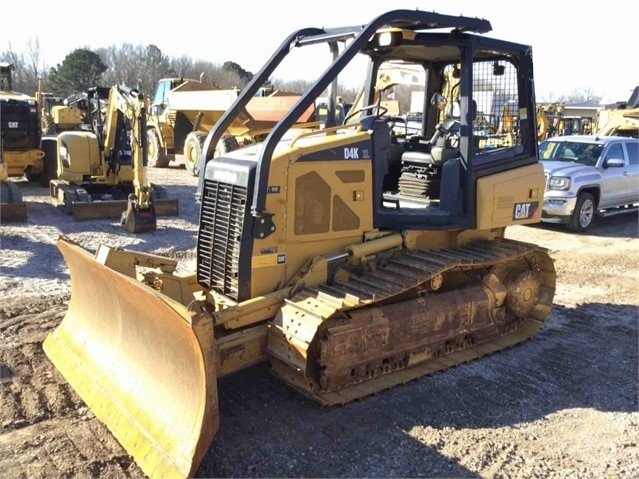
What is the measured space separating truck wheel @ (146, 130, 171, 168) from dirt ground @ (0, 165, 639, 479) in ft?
46.6

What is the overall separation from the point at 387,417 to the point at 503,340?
6.55 feet

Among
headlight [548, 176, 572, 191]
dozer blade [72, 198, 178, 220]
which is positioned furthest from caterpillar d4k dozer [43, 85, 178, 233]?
headlight [548, 176, 572, 191]

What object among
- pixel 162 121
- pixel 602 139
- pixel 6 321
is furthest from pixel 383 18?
pixel 162 121

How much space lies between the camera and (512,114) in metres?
6.25

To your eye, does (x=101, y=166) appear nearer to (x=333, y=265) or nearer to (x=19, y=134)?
(x=19, y=134)

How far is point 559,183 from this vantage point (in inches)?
476

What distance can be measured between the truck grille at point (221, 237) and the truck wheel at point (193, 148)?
12883 mm

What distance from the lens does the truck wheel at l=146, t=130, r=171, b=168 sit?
2086cm

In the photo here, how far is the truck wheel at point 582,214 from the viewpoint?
12.2m

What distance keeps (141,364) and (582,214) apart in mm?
10059

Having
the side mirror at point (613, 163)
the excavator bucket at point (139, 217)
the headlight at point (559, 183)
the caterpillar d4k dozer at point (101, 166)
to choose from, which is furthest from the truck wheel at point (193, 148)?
the side mirror at point (613, 163)

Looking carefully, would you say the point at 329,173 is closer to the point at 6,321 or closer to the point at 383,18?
the point at 383,18

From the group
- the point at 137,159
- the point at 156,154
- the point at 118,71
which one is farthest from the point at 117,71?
the point at 137,159

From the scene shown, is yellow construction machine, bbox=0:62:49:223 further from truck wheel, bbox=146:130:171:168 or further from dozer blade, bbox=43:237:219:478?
dozer blade, bbox=43:237:219:478
